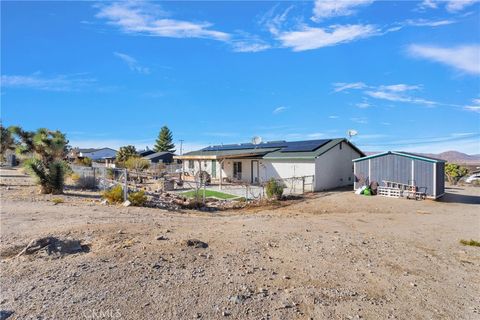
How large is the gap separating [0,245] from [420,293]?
7.77 m

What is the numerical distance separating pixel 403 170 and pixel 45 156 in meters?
21.3

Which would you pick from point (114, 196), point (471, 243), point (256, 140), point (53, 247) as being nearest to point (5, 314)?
point (53, 247)

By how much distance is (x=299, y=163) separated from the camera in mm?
23578

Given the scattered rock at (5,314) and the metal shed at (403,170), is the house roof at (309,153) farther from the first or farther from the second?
the scattered rock at (5,314)

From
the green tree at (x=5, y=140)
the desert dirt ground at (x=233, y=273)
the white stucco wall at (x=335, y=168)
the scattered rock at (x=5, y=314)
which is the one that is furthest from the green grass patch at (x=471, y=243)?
the green tree at (x=5, y=140)

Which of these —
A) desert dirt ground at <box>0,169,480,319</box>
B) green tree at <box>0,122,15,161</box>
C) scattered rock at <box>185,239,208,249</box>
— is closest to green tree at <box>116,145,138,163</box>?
green tree at <box>0,122,15,161</box>

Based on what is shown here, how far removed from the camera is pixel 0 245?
6.29 m

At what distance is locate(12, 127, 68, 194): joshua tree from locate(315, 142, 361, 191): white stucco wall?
1617 centimetres

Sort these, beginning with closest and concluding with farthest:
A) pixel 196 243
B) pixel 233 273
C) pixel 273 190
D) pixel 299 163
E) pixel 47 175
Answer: pixel 233 273 < pixel 196 243 < pixel 47 175 < pixel 273 190 < pixel 299 163

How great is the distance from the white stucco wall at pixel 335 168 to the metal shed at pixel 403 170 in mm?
2407

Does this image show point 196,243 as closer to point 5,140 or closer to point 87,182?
point 87,182

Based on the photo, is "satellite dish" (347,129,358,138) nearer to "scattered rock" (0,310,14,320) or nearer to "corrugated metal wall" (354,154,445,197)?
"corrugated metal wall" (354,154,445,197)

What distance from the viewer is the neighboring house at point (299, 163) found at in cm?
2297

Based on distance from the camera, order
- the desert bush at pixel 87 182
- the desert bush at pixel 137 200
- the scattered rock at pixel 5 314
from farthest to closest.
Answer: the desert bush at pixel 87 182, the desert bush at pixel 137 200, the scattered rock at pixel 5 314
